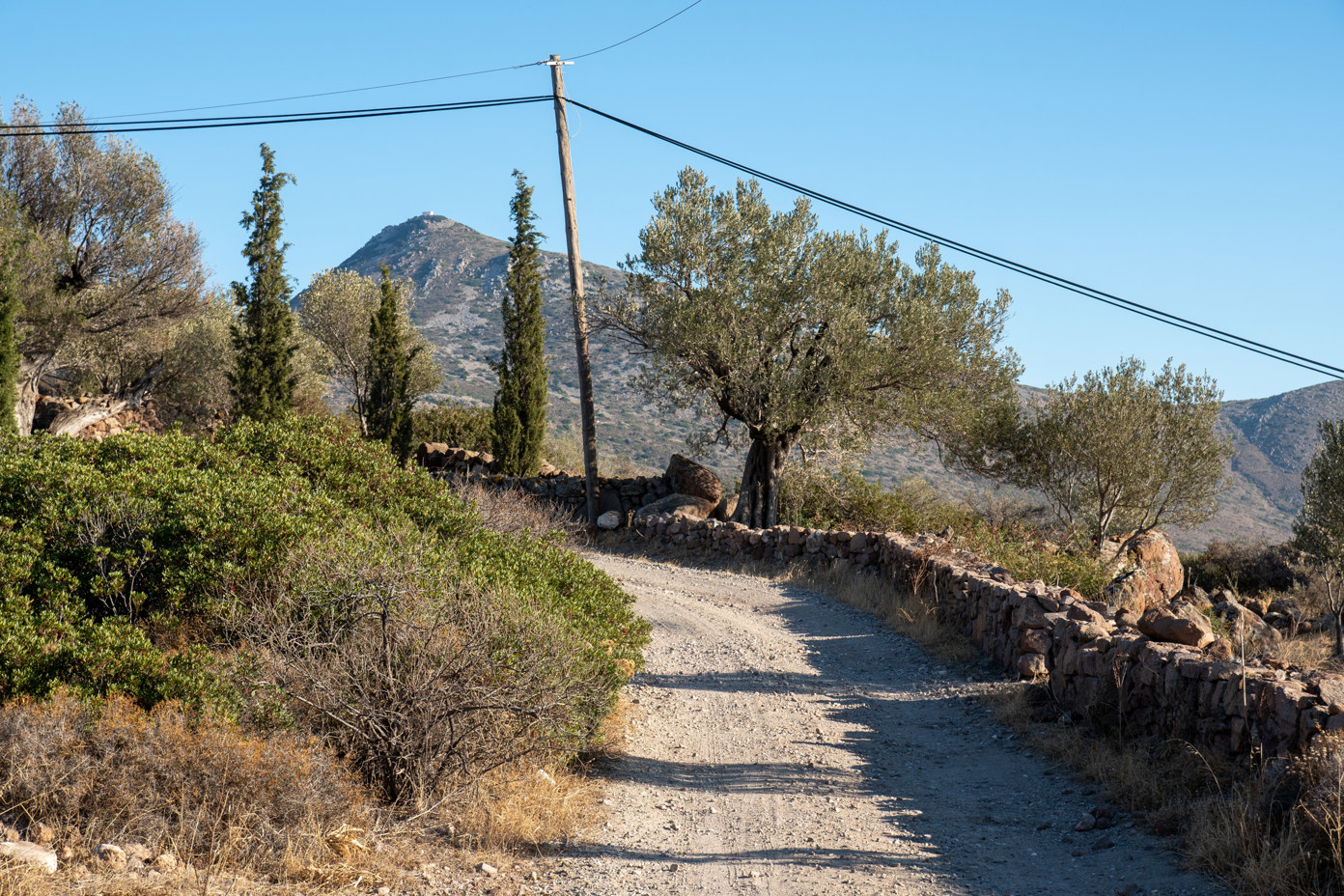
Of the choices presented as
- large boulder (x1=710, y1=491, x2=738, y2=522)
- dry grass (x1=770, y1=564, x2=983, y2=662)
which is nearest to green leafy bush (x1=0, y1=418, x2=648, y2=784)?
dry grass (x1=770, y1=564, x2=983, y2=662)

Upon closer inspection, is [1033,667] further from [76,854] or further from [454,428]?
[454,428]

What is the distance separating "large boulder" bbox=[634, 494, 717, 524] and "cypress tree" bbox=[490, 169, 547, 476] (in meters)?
4.19

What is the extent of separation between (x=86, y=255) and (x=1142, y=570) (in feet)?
87.7

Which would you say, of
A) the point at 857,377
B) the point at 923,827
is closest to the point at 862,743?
the point at 923,827

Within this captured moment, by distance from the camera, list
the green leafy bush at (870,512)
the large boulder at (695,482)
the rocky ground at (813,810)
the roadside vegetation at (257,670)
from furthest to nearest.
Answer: the large boulder at (695,482) < the green leafy bush at (870,512) < the rocky ground at (813,810) < the roadside vegetation at (257,670)

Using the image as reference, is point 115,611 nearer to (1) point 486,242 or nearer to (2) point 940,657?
(2) point 940,657

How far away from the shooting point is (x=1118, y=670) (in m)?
7.38

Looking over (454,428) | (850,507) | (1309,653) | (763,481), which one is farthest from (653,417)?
(1309,653)

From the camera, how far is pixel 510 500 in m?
17.7

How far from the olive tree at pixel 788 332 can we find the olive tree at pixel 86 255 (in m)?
14.3

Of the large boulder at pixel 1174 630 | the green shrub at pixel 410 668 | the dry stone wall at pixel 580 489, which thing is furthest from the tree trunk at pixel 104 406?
the large boulder at pixel 1174 630

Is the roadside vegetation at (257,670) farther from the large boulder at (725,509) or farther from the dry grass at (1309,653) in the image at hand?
the large boulder at (725,509)

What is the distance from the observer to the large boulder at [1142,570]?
12289mm

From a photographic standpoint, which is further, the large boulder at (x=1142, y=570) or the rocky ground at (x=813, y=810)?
the large boulder at (x=1142, y=570)
